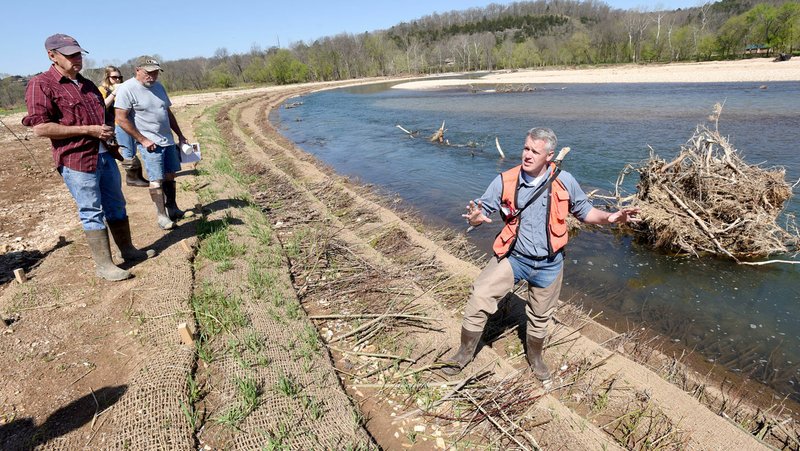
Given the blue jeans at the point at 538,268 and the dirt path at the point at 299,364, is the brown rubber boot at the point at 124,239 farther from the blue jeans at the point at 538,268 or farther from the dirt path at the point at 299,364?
the blue jeans at the point at 538,268

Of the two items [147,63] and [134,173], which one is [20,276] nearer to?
[147,63]

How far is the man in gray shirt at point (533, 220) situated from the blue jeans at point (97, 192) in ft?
13.9

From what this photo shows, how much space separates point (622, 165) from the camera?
13453 mm

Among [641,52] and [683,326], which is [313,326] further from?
[641,52]

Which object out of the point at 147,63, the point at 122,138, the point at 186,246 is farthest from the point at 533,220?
the point at 122,138

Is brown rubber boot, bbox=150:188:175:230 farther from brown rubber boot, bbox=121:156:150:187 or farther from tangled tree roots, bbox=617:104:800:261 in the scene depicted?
tangled tree roots, bbox=617:104:800:261

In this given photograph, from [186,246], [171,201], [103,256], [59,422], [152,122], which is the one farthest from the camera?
[171,201]

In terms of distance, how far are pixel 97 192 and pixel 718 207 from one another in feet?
31.6

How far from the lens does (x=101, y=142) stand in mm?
4508

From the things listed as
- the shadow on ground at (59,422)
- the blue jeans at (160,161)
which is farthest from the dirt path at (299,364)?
the blue jeans at (160,161)

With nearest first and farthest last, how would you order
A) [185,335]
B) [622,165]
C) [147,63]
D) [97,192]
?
[185,335] → [97,192] → [147,63] → [622,165]

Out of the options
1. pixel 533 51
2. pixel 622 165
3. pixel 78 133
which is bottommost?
pixel 622 165

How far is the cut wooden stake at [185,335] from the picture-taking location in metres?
3.72

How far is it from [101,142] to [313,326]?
323 centimetres
